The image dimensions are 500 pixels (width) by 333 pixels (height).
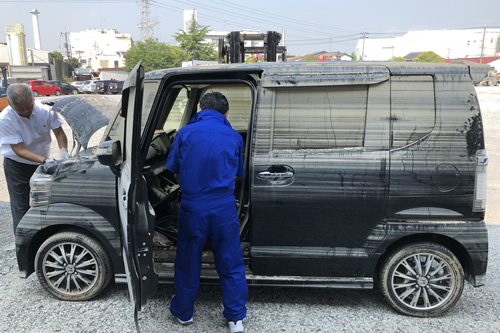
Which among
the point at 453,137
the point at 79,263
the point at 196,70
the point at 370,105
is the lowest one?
the point at 79,263

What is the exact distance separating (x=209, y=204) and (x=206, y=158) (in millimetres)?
324

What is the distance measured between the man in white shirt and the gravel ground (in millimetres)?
953

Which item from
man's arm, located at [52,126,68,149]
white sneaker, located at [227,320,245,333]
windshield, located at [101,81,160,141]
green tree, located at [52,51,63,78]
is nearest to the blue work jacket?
windshield, located at [101,81,160,141]

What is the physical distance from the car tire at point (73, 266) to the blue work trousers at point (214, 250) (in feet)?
2.50

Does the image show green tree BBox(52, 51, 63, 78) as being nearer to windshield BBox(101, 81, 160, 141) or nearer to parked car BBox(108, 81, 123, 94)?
parked car BBox(108, 81, 123, 94)

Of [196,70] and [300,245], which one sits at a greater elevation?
[196,70]

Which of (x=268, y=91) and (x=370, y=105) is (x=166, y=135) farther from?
(x=370, y=105)

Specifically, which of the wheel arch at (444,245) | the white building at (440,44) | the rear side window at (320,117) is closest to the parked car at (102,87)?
the rear side window at (320,117)

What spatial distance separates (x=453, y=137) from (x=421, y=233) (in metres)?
0.76

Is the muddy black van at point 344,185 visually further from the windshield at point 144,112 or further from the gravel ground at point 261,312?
the gravel ground at point 261,312

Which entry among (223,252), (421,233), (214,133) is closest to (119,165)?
(214,133)

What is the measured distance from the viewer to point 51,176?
308cm

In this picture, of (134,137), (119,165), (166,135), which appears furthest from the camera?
(166,135)

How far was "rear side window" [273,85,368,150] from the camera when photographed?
2850 mm
